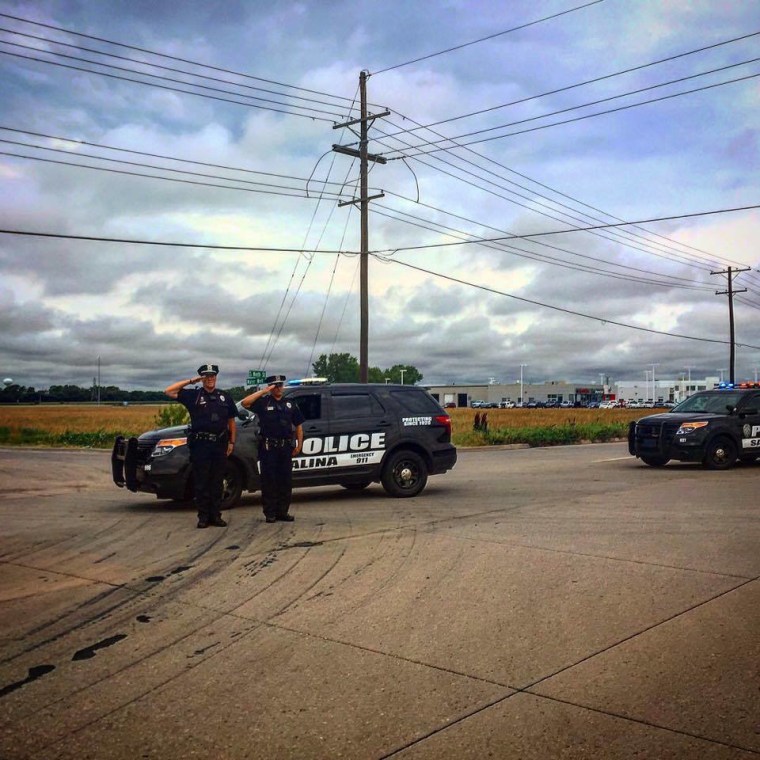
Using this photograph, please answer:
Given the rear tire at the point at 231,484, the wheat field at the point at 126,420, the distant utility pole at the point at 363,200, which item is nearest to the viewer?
the rear tire at the point at 231,484

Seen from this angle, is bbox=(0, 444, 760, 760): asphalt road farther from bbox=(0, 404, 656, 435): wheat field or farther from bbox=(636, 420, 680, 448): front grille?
bbox=(0, 404, 656, 435): wheat field

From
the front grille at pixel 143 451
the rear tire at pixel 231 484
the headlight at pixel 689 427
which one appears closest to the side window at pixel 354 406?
the rear tire at pixel 231 484

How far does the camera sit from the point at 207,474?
9312 millimetres

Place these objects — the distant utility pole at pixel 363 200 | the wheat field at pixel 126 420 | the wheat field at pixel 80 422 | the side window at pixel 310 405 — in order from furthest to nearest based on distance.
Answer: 1. the wheat field at pixel 126 420
2. the wheat field at pixel 80 422
3. the distant utility pole at pixel 363 200
4. the side window at pixel 310 405

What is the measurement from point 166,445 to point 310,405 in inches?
88.2

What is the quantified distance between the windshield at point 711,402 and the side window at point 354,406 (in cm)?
859

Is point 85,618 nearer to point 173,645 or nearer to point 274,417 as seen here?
point 173,645

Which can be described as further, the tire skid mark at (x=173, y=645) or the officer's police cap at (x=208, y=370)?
the officer's police cap at (x=208, y=370)

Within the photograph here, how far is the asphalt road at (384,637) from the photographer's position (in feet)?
11.8

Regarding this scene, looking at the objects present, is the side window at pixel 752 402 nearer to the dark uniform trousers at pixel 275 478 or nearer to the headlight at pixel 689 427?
the headlight at pixel 689 427

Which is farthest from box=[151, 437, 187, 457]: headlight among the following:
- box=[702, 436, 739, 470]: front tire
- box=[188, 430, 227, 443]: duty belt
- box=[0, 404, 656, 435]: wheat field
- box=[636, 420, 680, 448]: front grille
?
box=[0, 404, 656, 435]: wheat field

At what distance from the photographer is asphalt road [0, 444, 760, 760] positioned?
3582mm

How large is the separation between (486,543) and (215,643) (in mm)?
3763

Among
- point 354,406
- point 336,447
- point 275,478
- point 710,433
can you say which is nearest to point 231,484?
point 275,478
